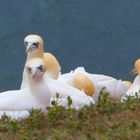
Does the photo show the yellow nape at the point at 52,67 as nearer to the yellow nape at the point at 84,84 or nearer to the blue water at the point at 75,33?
the yellow nape at the point at 84,84

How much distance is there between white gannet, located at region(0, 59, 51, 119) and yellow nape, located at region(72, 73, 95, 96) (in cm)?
141

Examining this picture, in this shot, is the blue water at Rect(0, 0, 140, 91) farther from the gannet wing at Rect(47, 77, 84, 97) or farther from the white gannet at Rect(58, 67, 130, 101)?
the gannet wing at Rect(47, 77, 84, 97)

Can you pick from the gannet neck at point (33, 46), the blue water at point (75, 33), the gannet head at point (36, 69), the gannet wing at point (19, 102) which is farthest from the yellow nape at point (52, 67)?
the blue water at point (75, 33)

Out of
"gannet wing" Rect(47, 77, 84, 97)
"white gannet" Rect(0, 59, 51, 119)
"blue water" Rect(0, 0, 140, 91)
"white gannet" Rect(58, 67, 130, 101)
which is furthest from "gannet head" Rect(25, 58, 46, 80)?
"blue water" Rect(0, 0, 140, 91)

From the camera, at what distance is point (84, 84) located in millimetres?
8539

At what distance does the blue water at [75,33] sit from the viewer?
1391 cm

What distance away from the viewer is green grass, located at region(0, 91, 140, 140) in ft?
16.2

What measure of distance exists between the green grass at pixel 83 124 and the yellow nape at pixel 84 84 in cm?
240

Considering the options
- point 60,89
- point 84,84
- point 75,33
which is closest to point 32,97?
point 60,89

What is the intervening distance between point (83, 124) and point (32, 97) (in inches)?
70.2

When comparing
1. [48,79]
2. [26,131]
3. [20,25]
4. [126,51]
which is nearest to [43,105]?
[48,79]

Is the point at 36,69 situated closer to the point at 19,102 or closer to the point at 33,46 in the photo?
the point at 19,102

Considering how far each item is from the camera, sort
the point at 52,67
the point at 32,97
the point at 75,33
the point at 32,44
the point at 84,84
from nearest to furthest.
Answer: the point at 32,97, the point at 32,44, the point at 84,84, the point at 52,67, the point at 75,33

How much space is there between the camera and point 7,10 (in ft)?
51.7
